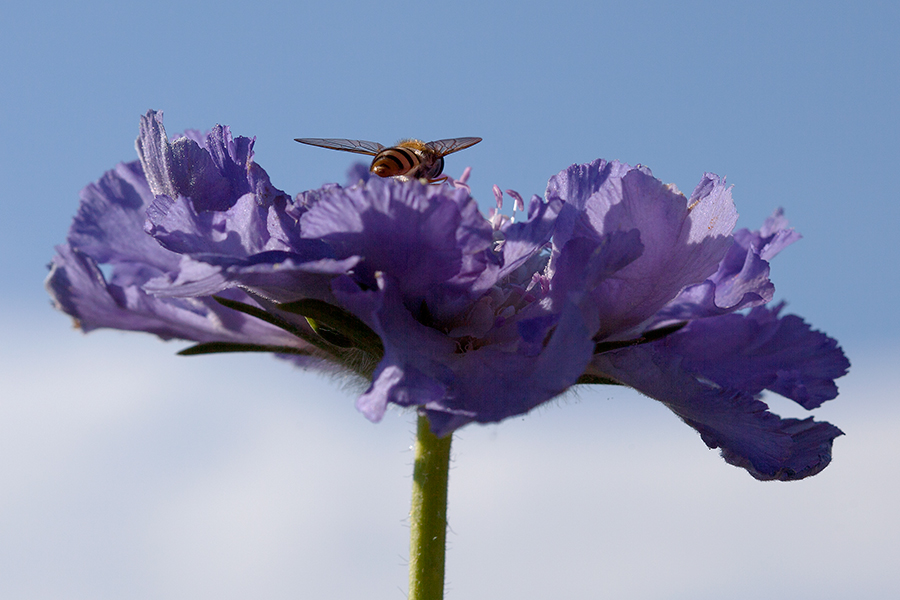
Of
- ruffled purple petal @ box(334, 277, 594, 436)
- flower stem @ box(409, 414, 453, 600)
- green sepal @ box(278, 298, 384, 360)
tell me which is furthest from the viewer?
flower stem @ box(409, 414, 453, 600)

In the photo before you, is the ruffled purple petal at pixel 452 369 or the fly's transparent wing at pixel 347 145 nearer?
the ruffled purple petal at pixel 452 369

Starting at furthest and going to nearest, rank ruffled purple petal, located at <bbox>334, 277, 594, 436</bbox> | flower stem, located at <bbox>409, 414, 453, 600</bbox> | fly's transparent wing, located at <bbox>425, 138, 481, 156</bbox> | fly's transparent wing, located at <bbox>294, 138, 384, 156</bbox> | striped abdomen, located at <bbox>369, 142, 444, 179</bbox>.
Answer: fly's transparent wing, located at <bbox>425, 138, 481, 156</bbox> → fly's transparent wing, located at <bbox>294, 138, 384, 156</bbox> → striped abdomen, located at <bbox>369, 142, 444, 179</bbox> → flower stem, located at <bbox>409, 414, 453, 600</bbox> → ruffled purple petal, located at <bbox>334, 277, 594, 436</bbox>

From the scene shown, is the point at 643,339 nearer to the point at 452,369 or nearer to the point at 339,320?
the point at 452,369

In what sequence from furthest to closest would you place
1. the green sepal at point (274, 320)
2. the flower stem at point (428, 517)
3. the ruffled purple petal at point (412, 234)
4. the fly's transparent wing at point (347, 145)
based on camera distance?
the fly's transparent wing at point (347, 145) < the flower stem at point (428, 517) < the green sepal at point (274, 320) < the ruffled purple petal at point (412, 234)

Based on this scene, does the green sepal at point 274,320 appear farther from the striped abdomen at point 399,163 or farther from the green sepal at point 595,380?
the green sepal at point 595,380

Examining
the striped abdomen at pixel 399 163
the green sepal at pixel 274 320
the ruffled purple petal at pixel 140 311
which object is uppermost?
the striped abdomen at pixel 399 163

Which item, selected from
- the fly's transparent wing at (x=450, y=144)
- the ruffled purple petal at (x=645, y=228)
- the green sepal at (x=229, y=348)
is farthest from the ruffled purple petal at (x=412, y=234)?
the fly's transparent wing at (x=450, y=144)

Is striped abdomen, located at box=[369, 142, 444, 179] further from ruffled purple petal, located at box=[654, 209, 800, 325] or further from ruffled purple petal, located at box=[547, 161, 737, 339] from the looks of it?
ruffled purple petal, located at box=[654, 209, 800, 325]

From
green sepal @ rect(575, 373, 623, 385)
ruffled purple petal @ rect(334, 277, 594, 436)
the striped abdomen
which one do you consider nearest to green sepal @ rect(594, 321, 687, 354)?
green sepal @ rect(575, 373, 623, 385)
